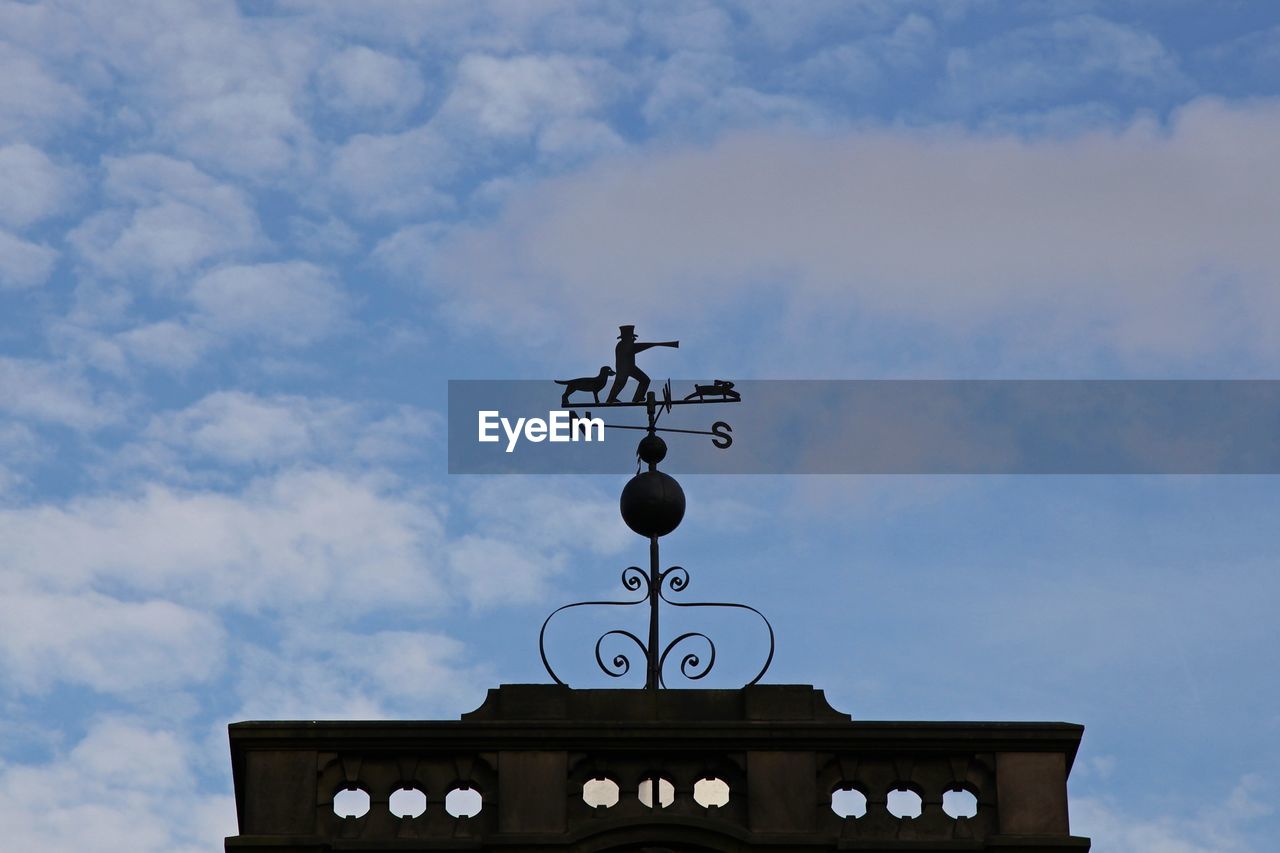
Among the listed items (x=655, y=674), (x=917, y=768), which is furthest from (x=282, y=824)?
(x=917, y=768)

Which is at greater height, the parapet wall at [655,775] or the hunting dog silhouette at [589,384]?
the hunting dog silhouette at [589,384]

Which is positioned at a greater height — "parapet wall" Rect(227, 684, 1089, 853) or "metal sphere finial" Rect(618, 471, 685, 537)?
"metal sphere finial" Rect(618, 471, 685, 537)

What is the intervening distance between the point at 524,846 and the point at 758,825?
1.99 metres

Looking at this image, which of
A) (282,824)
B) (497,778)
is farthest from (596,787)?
(282,824)

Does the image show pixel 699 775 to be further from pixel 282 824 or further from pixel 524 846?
pixel 282 824

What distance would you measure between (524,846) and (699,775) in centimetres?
165

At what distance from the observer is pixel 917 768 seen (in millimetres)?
30250

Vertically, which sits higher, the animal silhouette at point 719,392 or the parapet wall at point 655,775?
the animal silhouette at point 719,392

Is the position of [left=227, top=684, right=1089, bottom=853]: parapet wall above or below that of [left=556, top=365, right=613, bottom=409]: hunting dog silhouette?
below

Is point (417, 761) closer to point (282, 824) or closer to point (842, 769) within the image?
point (282, 824)

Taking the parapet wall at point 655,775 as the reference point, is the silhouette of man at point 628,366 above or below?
above

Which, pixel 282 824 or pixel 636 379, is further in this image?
pixel 636 379

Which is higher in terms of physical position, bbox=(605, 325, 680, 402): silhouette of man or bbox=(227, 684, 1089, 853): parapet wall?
bbox=(605, 325, 680, 402): silhouette of man

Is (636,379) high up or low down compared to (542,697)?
up
